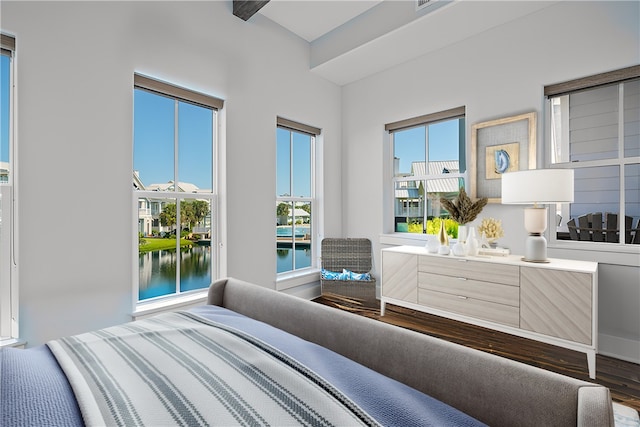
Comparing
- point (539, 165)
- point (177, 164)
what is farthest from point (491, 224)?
point (177, 164)

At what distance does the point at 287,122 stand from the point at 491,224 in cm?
234

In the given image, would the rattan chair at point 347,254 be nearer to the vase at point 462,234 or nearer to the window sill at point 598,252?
the vase at point 462,234

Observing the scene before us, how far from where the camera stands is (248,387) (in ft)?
2.52

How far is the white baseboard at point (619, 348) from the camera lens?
2.28 meters

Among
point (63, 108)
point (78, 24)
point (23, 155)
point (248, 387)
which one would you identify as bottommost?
point (248, 387)

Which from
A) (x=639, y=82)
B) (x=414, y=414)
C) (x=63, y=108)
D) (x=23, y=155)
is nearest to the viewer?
(x=414, y=414)

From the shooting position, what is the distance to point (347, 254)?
3.92 meters

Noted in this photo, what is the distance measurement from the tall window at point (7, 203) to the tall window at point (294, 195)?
7.00 feet

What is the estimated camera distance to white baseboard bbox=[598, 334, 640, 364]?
2275 mm

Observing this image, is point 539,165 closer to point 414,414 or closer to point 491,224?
point 491,224

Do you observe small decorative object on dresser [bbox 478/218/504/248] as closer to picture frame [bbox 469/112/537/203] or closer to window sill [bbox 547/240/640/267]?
picture frame [bbox 469/112/537/203]

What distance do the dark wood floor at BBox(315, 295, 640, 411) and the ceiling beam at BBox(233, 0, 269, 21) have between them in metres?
3.09

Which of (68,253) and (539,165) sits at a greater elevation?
(539,165)

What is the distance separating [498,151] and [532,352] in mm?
1731
